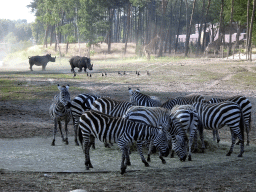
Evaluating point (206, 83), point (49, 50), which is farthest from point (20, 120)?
point (49, 50)

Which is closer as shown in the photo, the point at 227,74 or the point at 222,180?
the point at 222,180

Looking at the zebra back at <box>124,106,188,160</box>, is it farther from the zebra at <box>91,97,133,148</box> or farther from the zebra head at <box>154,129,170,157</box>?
the zebra at <box>91,97,133,148</box>

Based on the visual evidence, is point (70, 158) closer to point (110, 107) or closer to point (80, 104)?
point (110, 107)

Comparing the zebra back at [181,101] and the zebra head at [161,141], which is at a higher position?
the zebra back at [181,101]

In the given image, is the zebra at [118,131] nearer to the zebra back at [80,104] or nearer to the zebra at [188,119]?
the zebra at [188,119]

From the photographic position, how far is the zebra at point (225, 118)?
1277 cm

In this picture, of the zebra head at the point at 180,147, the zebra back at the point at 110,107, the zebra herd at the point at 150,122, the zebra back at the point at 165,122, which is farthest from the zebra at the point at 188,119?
the zebra back at the point at 110,107

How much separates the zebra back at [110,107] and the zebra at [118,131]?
2.73 metres

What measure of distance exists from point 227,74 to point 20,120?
23.9 meters

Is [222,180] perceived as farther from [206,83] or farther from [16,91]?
[206,83]

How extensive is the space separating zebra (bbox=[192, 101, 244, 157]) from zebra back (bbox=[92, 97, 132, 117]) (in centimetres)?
263

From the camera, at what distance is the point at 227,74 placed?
37.8m

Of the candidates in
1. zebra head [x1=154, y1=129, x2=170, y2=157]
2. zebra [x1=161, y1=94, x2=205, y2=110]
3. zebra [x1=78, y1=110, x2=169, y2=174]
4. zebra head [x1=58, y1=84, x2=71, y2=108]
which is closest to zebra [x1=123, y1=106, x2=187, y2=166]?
zebra head [x1=154, y1=129, x2=170, y2=157]

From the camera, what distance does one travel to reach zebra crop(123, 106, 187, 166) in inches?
466
